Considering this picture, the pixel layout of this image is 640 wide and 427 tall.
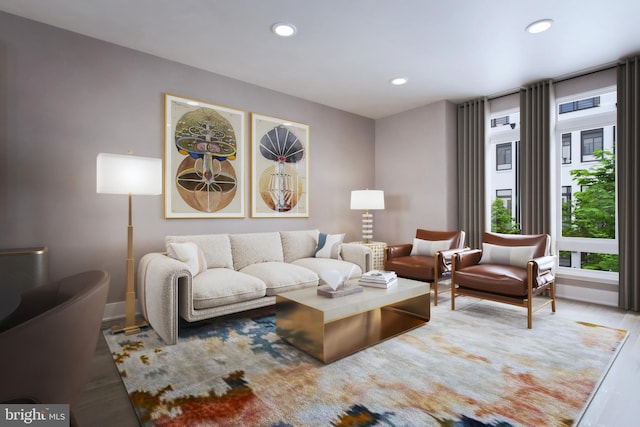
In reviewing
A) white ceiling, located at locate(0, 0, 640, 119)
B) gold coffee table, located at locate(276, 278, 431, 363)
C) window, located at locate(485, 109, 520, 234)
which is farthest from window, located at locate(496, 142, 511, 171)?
gold coffee table, located at locate(276, 278, 431, 363)

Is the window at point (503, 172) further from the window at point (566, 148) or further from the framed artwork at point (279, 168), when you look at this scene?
the framed artwork at point (279, 168)

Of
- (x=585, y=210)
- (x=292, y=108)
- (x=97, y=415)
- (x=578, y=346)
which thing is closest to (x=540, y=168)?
(x=585, y=210)

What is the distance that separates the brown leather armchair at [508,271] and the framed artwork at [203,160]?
259cm

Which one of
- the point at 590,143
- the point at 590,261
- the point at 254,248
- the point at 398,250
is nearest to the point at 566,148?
the point at 590,143

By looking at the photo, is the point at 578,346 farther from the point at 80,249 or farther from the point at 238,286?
the point at 80,249

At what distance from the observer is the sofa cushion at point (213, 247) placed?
3.23 meters

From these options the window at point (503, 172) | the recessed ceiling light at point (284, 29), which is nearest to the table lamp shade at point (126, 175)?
the recessed ceiling light at point (284, 29)

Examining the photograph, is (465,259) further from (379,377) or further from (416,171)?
(379,377)

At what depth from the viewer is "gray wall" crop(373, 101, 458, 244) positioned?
4699 millimetres

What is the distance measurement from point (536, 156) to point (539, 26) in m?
1.72

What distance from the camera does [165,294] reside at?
7.93ft

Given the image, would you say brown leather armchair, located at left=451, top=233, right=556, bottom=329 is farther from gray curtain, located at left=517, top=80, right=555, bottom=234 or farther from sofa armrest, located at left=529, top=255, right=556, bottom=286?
gray curtain, located at left=517, top=80, right=555, bottom=234

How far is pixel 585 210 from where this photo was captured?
391cm

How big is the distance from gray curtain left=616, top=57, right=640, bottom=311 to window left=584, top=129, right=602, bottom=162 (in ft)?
1.18
